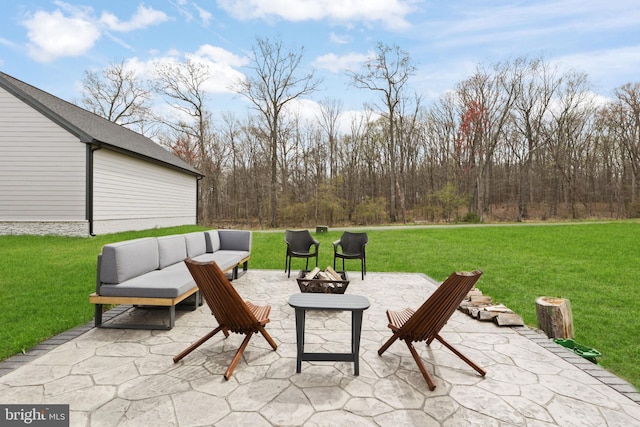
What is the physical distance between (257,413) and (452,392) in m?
1.41

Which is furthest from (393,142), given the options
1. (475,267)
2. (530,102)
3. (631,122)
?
(631,122)

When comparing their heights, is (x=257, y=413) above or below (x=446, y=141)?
below

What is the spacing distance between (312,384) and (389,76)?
2397 centimetres

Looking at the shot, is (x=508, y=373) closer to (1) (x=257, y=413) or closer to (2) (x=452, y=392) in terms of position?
(2) (x=452, y=392)

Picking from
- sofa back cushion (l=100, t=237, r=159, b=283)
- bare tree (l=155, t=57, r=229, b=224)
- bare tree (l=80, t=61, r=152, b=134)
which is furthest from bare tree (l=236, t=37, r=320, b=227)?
sofa back cushion (l=100, t=237, r=159, b=283)

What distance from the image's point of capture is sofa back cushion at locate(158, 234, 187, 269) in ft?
15.3

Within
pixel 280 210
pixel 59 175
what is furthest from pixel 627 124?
pixel 59 175

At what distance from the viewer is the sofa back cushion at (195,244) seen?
5582 mm

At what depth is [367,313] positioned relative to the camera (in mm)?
4258

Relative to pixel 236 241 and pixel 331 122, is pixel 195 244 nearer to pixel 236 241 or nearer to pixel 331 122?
pixel 236 241

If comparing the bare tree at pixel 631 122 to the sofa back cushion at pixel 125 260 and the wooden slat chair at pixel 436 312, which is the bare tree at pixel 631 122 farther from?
the sofa back cushion at pixel 125 260

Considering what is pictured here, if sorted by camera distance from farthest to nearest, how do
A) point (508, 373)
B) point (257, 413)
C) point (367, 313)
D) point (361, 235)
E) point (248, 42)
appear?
point (248, 42), point (361, 235), point (367, 313), point (508, 373), point (257, 413)

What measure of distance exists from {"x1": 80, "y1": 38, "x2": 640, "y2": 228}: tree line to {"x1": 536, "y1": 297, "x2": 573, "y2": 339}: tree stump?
19.2m

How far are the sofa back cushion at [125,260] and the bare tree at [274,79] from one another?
1761cm
